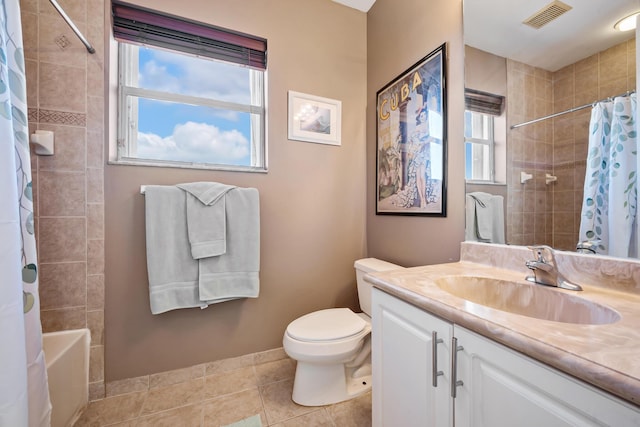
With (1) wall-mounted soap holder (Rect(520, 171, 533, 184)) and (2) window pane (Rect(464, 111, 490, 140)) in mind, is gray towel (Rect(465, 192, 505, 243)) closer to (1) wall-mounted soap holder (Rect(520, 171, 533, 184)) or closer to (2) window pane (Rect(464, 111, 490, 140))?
(1) wall-mounted soap holder (Rect(520, 171, 533, 184))

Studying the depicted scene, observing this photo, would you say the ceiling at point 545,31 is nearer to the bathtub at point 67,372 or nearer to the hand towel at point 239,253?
the hand towel at point 239,253

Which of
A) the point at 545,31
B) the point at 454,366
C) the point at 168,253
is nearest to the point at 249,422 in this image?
the point at 168,253

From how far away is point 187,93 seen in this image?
1562 millimetres

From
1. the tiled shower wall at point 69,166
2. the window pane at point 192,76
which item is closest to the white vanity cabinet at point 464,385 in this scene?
the tiled shower wall at point 69,166

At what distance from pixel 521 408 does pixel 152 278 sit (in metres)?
1.59

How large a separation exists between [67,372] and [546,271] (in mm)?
2094

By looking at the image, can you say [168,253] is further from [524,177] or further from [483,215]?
[524,177]

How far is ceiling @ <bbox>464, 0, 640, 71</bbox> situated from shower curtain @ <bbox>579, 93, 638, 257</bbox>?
0.76ft

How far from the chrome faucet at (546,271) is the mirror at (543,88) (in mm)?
127

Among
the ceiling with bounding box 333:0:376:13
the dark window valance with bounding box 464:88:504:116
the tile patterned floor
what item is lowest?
the tile patterned floor

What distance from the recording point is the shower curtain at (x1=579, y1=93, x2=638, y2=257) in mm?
747

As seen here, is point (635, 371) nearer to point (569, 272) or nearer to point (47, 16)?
point (569, 272)

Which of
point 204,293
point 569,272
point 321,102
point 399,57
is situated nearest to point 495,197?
point 569,272

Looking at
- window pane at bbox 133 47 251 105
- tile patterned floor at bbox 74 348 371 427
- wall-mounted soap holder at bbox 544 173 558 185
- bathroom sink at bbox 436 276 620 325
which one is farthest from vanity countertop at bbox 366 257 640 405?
window pane at bbox 133 47 251 105
